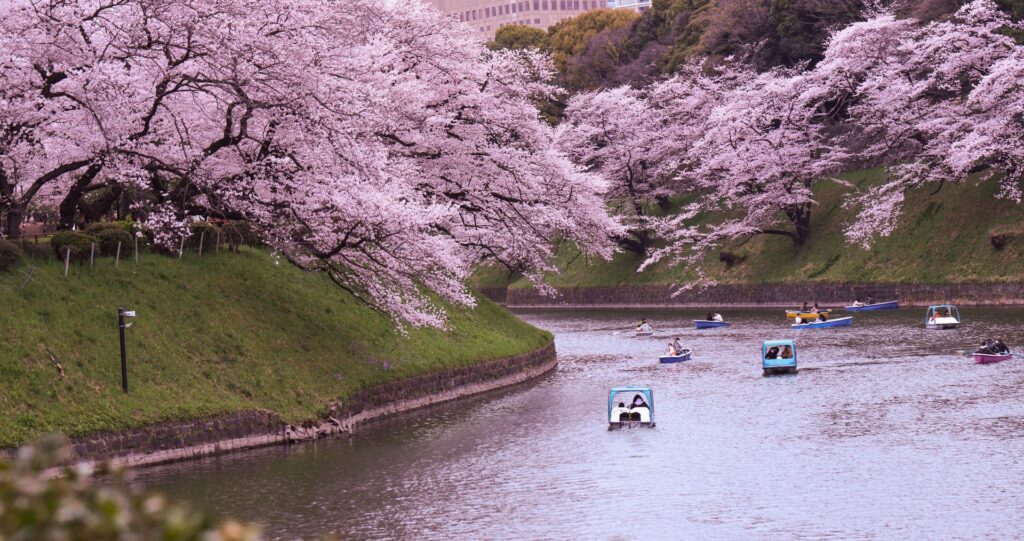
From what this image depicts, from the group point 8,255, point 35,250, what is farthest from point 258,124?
point 8,255

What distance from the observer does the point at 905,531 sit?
20141 mm

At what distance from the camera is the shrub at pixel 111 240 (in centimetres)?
3262

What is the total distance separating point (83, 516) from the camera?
4.64 metres

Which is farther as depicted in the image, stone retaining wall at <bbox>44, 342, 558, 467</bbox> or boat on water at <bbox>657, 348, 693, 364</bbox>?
A: boat on water at <bbox>657, 348, 693, 364</bbox>

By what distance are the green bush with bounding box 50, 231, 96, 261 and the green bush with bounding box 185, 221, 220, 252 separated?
4.49 m

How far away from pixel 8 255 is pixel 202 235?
8.32 meters

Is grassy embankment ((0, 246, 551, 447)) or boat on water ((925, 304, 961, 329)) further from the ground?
grassy embankment ((0, 246, 551, 447))

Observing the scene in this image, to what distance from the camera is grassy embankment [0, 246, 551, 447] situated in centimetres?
2584

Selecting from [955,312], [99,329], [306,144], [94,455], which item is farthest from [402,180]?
[955,312]

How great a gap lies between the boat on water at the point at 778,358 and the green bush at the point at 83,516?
127 feet

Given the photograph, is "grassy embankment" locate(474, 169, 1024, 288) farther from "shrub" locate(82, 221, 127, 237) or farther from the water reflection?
"shrub" locate(82, 221, 127, 237)

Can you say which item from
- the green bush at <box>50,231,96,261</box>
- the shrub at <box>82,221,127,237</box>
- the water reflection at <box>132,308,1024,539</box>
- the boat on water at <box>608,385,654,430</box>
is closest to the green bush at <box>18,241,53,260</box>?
the green bush at <box>50,231,96,261</box>

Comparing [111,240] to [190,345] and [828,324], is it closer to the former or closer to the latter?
[190,345]

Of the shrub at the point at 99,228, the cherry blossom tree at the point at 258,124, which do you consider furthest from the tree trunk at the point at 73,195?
the shrub at the point at 99,228
